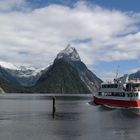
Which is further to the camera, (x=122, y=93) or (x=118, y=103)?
(x=118, y=103)

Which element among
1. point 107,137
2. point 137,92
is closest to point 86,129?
point 107,137

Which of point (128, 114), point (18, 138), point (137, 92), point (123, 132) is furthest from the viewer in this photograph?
point (137, 92)

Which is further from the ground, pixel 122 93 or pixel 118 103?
pixel 122 93

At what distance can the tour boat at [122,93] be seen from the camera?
14050 centimetres

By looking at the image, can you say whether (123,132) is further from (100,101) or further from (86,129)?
(100,101)

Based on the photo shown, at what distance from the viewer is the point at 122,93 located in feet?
484

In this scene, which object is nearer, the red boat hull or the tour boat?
the red boat hull

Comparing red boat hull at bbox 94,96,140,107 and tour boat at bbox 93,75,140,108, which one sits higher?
tour boat at bbox 93,75,140,108

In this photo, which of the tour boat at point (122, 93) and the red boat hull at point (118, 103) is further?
the tour boat at point (122, 93)

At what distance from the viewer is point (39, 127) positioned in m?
91.8

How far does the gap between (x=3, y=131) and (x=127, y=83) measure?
73.5 metres

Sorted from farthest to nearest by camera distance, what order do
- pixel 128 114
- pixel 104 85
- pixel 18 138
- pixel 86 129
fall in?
pixel 104 85 < pixel 128 114 < pixel 86 129 < pixel 18 138

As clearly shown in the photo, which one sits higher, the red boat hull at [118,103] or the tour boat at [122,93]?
the tour boat at [122,93]

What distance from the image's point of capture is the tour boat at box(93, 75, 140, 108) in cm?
14050
